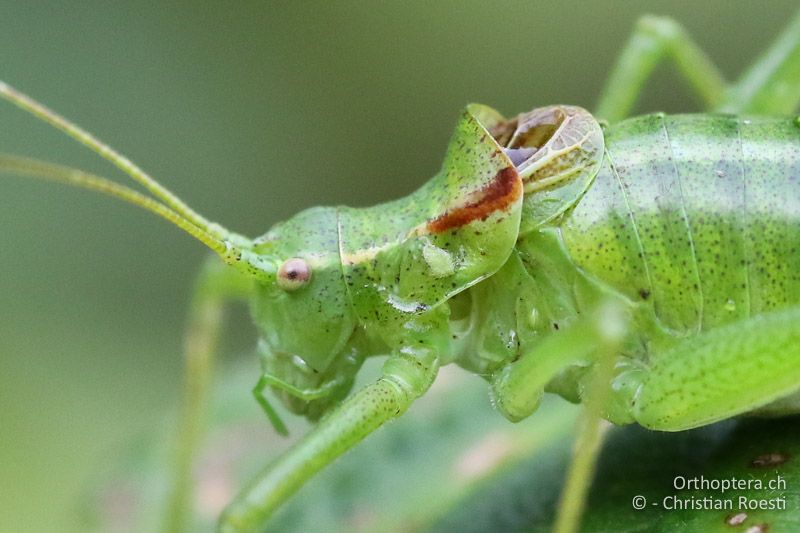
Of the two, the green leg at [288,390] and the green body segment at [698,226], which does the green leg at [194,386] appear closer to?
the green leg at [288,390]

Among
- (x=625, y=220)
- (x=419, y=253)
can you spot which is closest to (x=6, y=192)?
(x=419, y=253)

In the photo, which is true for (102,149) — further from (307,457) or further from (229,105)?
(229,105)

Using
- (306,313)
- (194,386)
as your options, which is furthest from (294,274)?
(194,386)

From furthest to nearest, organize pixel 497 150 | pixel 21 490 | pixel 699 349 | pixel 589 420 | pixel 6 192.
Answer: pixel 6 192 → pixel 21 490 → pixel 497 150 → pixel 699 349 → pixel 589 420

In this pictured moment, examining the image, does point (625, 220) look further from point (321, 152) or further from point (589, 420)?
point (321, 152)

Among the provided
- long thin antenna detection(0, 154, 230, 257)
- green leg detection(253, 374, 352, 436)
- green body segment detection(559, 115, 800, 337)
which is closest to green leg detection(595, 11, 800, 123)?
green body segment detection(559, 115, 800, 337)

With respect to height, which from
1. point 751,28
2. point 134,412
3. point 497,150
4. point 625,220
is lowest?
point 134,412

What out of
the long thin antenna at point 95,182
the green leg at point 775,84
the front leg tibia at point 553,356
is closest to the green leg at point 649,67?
the green leg at point 775,84
